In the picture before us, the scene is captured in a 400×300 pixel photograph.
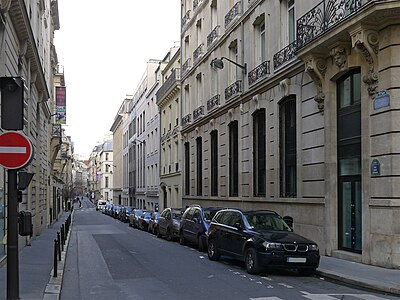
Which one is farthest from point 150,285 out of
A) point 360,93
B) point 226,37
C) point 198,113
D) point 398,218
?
point 198,113

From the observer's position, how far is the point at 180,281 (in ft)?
39.0

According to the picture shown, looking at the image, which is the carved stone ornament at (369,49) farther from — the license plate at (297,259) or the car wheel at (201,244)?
the car wheel at (201,244)

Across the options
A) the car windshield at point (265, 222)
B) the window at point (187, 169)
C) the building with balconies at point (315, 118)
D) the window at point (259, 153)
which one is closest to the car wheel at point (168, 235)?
the building with balconies at point (315, 118)

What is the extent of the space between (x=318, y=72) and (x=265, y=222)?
17.7 feet

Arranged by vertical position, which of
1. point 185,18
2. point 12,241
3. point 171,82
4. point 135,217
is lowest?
point 135,217

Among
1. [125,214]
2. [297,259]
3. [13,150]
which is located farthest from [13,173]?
[125,214]

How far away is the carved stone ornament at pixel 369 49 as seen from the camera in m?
13.8

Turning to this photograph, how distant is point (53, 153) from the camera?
142 feet

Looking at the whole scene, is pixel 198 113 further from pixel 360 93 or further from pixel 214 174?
pixel 360 93

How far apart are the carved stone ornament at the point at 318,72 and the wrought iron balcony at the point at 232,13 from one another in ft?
32.8

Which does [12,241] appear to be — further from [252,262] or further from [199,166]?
[199,166]

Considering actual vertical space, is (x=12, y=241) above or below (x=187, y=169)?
below

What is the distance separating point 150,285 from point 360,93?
8.20 meters

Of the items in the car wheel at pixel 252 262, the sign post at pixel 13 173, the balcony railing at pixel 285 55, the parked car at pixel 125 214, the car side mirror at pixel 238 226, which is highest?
the balcony railing at pixel 285 55
